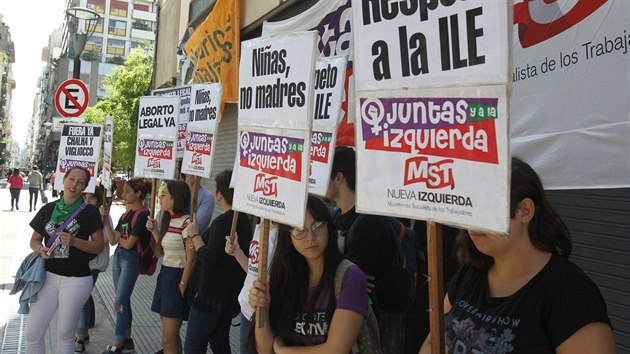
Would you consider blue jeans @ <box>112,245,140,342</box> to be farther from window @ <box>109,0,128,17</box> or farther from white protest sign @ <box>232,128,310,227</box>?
window @ <box>109,0,128,17</box>

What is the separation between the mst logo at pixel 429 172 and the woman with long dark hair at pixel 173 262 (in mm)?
2871

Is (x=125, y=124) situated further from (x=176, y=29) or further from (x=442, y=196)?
(x=442, y=196)

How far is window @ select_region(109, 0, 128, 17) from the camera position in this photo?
8875cm

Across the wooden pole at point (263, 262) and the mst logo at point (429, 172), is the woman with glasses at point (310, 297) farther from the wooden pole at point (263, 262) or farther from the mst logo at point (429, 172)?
the mst logo at point (429, 172)

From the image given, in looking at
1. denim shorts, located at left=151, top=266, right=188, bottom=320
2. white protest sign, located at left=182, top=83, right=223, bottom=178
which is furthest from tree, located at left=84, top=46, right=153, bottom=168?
denim shorts, located at left=151, top=266, right=188, bottom=320

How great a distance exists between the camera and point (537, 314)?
1.89 metres

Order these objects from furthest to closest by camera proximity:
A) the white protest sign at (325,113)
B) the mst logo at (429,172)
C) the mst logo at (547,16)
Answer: the white protest sign at (325,113)
the mst logo at (547,16)
the mst logo at (429,172)

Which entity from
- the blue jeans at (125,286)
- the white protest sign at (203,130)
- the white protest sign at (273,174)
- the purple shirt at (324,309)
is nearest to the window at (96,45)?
the blue jeans at (125,286)

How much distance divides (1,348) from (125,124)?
26806 mm

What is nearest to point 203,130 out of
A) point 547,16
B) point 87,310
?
point 87,310

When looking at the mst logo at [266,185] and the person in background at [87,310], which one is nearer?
the mst logo at [266,185]

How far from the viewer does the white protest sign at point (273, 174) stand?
280cm

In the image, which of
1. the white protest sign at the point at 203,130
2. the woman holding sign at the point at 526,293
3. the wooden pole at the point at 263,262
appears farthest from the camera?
the white protest sign at the point at 203,130

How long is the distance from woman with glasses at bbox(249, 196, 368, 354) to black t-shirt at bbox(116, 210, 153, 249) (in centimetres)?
342
